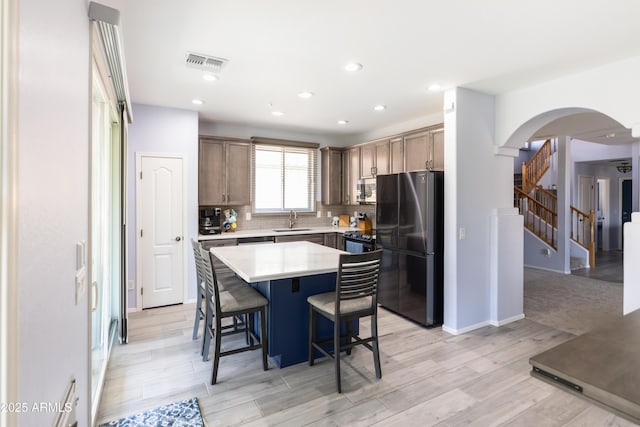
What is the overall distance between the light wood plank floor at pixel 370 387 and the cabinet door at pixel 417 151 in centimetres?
217

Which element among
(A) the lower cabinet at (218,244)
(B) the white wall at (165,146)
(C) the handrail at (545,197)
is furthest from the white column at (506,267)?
(C) the handrail at (545,197)

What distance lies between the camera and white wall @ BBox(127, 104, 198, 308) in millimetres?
4191

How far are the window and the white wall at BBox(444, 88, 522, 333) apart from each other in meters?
2.93

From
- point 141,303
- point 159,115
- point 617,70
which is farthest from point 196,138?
point 617,70

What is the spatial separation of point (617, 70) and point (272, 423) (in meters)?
3.92

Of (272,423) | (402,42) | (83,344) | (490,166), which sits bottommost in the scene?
(272,423)

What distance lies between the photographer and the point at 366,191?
551 cm

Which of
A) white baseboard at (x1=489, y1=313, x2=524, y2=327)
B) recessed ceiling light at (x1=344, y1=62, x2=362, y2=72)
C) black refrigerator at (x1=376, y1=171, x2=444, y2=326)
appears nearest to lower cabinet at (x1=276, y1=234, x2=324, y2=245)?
black refrigerator at (x1=376, y1=171, x2=444, y2=326)

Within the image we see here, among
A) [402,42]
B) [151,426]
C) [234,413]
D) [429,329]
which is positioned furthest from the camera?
[429,329]

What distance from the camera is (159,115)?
4305 millimetres

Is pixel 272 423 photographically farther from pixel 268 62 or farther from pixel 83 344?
pixel 268 62

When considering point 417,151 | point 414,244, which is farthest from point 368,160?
point 414,244

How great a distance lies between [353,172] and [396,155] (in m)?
1.12

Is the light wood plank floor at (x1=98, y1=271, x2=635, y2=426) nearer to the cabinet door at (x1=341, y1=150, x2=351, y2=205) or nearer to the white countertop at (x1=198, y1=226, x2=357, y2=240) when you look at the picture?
the white countertop at (x1=198, y1=226, x2=357, y2=240)
